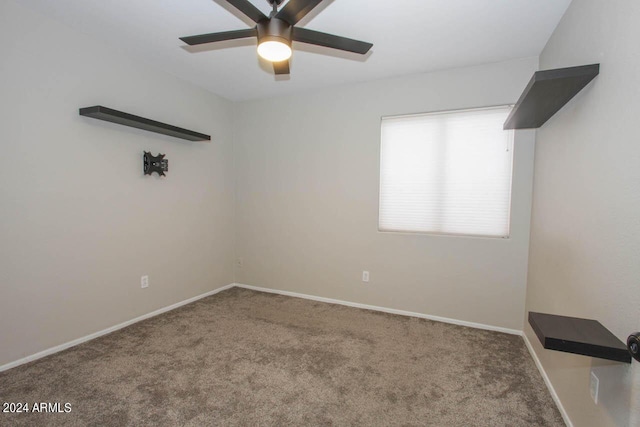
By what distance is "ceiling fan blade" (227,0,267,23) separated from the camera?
56.2 inches

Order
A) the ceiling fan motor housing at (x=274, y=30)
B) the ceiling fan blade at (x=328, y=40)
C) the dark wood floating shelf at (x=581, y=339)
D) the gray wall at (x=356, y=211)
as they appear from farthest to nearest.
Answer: the gray wall at (x=356, y=211) → the ceiling fan blade at (x=328, y=40) → the ceiling fan motor housing at (x=274, y=30) → the dark wood floating shelf at (x=581, y=339)

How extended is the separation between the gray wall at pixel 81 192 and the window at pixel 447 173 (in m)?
2.38

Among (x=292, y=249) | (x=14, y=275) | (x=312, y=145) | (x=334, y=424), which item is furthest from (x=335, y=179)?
(x=14, y=275)

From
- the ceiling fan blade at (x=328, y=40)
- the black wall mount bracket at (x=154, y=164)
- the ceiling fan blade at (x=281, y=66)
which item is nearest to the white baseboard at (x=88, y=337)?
the black wall mount bracket at (x=154, y=164)

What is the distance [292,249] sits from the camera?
383cm

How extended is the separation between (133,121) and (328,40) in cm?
194

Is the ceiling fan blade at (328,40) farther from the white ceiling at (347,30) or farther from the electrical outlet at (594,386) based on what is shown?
the electrical outlet at (594,386)

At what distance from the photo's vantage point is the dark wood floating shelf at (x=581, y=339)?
3.67 feet

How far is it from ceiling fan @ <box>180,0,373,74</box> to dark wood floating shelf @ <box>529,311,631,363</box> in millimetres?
1722

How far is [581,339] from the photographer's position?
1178 millimetres

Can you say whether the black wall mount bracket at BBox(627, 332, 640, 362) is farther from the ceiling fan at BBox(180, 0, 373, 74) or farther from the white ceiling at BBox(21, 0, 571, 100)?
the white ceiling at BBox(21, 0, 571, 100)

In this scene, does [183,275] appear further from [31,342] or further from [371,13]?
[371,13]

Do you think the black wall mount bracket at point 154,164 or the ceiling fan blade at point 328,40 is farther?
the black wall mount bracket at point 154,164

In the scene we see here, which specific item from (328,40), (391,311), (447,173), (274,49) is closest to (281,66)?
(274,49)
